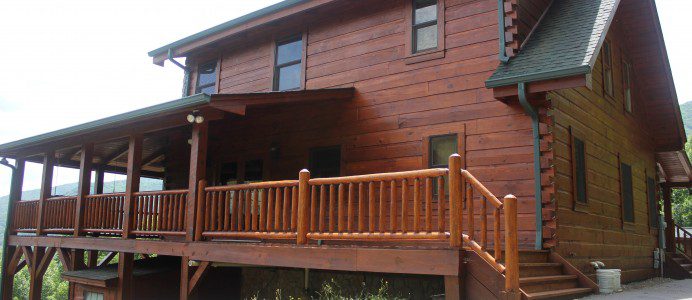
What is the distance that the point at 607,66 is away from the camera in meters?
13.1

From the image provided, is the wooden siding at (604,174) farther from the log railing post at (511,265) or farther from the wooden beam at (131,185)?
the wooden beam at (131,185)

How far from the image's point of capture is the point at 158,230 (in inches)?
410

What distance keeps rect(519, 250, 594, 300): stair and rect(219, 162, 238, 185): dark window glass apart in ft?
24.4

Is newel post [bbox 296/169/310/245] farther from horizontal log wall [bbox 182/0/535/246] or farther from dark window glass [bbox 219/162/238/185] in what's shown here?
dark window glass [bbox 219/162/238/185]

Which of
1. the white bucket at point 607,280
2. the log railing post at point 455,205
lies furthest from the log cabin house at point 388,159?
the white bucket at point 607,280

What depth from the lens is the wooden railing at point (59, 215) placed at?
13070 millimetres

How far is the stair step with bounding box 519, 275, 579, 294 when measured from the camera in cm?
718

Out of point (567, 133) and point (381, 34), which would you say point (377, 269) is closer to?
point (567, 133)

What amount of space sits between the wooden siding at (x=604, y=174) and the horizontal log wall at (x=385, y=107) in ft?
3.11

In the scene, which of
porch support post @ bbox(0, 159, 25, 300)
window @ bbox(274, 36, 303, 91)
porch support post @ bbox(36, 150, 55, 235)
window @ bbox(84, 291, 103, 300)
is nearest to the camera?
window @ bbox(84, 291, 103, 300)

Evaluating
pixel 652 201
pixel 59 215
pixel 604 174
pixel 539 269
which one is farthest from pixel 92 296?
pixel 652 201

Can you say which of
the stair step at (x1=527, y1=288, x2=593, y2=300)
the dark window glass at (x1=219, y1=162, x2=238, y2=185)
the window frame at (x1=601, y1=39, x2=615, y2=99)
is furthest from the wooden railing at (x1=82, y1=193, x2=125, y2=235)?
the window frame at (x1=601, y1=39, x2=615, y2=99)

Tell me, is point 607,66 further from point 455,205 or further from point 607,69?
point 455,205

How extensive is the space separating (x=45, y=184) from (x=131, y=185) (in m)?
4.48
